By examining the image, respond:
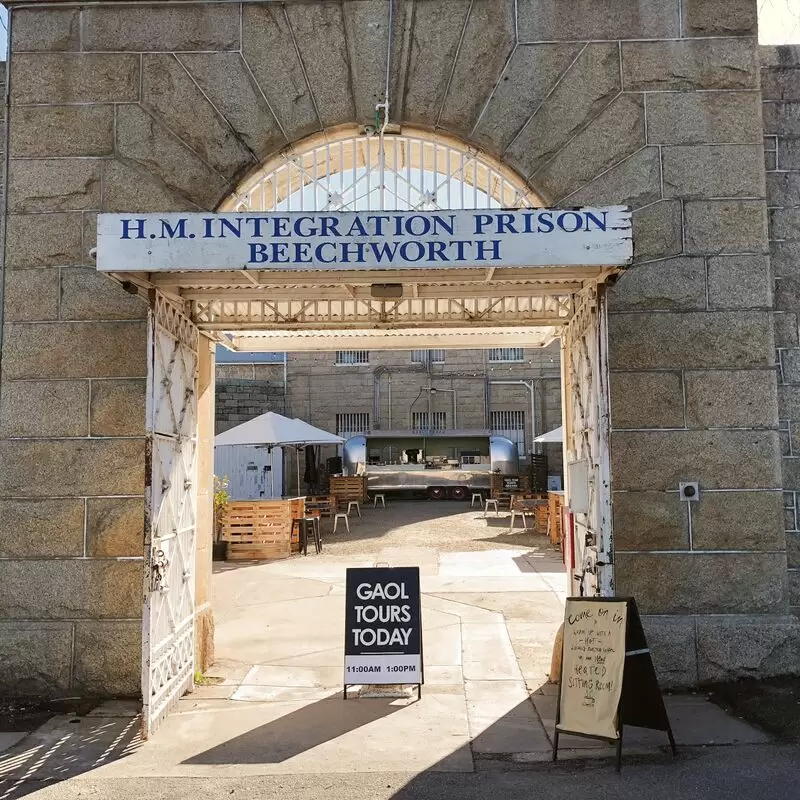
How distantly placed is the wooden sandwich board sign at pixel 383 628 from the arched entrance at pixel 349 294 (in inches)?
61.8

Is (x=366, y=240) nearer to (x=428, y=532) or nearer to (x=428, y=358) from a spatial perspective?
(x=428, y=532)

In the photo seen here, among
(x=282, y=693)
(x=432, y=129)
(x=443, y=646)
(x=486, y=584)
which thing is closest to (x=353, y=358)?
(x=486, y=584)

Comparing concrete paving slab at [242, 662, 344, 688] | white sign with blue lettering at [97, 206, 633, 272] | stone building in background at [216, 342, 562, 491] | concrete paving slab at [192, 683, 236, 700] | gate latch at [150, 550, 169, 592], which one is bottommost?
concrete paving slab at [242, 662, 344, 688]

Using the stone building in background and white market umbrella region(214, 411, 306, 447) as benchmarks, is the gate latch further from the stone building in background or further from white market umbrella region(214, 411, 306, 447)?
the stone building in background

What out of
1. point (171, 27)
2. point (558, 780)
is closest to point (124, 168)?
point (171, 27)

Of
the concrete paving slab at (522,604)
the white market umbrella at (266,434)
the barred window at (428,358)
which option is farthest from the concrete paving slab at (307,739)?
the barred window at (428,358)

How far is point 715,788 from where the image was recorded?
4.95 meters

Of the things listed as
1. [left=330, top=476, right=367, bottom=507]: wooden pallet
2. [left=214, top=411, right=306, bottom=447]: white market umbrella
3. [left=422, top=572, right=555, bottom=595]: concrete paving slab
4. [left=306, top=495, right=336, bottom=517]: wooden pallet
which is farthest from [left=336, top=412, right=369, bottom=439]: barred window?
[left=422, top=572, right=555, bottom=595]: concrete paving slab

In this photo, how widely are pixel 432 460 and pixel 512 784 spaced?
81.4ft

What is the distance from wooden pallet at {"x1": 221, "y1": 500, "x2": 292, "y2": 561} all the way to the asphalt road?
10.8 meters

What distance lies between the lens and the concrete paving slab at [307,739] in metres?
5.46

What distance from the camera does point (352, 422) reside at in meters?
34.6

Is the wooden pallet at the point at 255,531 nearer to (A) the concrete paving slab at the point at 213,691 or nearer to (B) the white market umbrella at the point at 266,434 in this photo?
(B) the white market umbrella at the point at 266,434

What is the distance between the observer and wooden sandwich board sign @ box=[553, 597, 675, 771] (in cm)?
544
